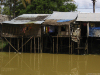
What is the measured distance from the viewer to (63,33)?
16531 millimetres

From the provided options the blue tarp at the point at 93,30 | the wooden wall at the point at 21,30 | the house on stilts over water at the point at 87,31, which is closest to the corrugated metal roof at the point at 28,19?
the wooden wall at the point at 21,30

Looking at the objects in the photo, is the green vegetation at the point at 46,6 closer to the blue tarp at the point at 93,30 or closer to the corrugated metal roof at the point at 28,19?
the corrugated metal roof at the point at 28,19

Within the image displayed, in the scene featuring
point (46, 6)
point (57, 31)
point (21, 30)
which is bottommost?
point (57, 31)

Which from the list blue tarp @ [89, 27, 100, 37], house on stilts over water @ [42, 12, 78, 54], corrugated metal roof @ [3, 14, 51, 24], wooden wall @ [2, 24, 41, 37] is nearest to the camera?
blue tarp @ [89, 27, 100, 37]

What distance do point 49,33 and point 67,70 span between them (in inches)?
280

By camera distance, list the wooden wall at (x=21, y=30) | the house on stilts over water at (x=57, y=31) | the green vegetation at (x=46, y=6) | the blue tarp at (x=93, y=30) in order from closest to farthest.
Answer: the blue tarp at (x=93, y=30)
the house on stilts over water at (x=57, y=31)
the wooden wall at (x=21, y=30)
the green vegetation at (x=46, y=6)

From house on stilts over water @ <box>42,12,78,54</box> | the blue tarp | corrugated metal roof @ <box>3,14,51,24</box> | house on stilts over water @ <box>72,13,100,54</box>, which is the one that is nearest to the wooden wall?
corrugated metal roof @ <box>3,14,51,24</box>

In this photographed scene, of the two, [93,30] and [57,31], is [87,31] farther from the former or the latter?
[57,31]

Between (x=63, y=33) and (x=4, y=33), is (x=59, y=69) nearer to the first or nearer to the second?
(x=63, y=33)

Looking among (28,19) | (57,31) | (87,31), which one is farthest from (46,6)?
(87,31)

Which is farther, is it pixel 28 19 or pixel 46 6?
pixel 46 6

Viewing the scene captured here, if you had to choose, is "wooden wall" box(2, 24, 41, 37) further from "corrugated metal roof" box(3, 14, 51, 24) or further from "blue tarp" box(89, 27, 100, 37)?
"blue tarp" box(89, 27, 100, 37)

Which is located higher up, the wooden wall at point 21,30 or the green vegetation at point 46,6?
the green vegetation at point 46,6

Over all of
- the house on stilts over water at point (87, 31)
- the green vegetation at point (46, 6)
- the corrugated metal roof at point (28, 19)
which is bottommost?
the house on stilts over water at point (87, 31)
